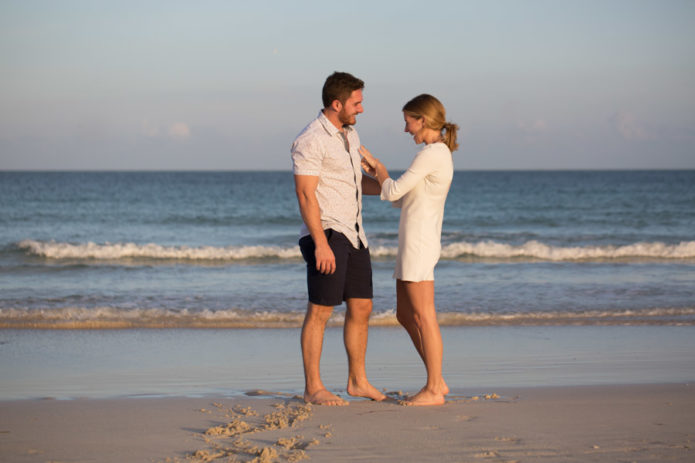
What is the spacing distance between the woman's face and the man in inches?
11.3

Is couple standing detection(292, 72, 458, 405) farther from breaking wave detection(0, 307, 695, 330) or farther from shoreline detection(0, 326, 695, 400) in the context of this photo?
breaking wave detection(0, 307, 695, 330)

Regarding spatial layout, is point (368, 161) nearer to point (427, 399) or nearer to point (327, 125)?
point (327, 125)

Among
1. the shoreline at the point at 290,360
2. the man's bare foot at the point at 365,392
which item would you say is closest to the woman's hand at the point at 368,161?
the man's bare foot at the point at 365,392

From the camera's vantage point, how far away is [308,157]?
4.10 metres

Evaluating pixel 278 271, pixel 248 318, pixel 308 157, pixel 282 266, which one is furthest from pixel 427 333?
pixel 282 266

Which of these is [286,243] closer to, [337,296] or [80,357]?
[80,357]

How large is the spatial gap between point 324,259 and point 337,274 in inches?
6.3

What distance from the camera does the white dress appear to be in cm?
408

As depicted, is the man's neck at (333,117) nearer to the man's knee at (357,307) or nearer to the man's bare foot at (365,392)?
the man's knee at (357,307)

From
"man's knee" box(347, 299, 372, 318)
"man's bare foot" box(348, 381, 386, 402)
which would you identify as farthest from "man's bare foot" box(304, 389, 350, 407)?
"man's knee" box(347, 299, 372, 318)

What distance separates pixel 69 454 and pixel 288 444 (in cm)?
107

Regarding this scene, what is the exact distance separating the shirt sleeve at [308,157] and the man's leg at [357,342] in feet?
2.74

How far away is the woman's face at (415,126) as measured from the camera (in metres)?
4.14

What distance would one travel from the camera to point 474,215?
2822 centimetres
